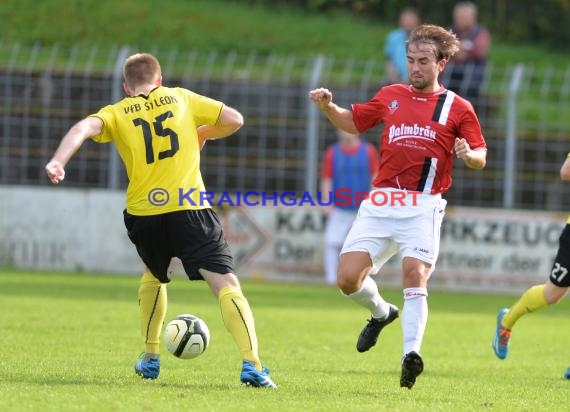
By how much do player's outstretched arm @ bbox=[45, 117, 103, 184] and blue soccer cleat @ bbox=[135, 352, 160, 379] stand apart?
1.32m

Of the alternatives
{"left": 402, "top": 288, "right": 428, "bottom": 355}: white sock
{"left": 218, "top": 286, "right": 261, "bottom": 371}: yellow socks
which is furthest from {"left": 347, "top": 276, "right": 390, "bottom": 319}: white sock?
{"left": 218, "top": 286, "right": 261, "bottom": 371}: yellow socks

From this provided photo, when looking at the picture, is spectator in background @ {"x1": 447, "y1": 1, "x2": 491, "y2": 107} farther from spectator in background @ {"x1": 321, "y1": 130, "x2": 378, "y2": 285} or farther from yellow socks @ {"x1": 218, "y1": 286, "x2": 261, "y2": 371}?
yellow socks @ {"x1": 218, "y1": 286, "x2": 261, "y2": 371}

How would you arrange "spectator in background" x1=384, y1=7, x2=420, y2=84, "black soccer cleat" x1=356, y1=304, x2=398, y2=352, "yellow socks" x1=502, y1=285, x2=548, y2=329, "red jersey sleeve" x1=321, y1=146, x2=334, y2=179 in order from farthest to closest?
"spectator in background" x1=384, y1=7, x2=420, y2=84
"red jersey sleeve" x1=321, y1=146, x2=334, y2=179
"yellow socks" x1=502, y1=285, x2=548, y2=329
"black soccer cleat" x1=356, y1=304, x2=398, y2=352

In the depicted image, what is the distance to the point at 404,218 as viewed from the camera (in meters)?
8.41

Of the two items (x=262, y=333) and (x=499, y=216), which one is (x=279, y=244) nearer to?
(x=499, y=216)

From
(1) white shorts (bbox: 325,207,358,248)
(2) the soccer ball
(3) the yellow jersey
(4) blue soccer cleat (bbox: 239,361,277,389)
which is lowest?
(1) white shorts (bbox: 325,207,358,248)

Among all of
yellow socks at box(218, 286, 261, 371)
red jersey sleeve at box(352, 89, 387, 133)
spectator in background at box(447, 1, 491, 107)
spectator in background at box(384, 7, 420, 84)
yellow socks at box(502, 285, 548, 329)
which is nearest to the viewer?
yellow socks at box(218, 286, 261, 371)

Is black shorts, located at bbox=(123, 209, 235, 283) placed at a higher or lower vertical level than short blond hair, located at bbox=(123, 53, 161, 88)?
lower

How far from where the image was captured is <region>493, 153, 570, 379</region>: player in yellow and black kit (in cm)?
946

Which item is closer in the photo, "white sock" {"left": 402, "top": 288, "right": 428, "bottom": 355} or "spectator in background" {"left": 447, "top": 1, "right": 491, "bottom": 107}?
"white sock" {"left": 402, "top": 288, "right": 428, "bottom": 355}

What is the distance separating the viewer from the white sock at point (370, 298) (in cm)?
888

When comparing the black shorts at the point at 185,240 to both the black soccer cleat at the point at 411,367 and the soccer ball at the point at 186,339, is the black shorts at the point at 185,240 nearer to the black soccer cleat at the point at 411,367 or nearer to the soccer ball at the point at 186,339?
the soccer ball at the point at 186,339

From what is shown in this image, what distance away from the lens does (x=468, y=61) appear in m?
18.1

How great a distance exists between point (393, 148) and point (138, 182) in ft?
5.70
